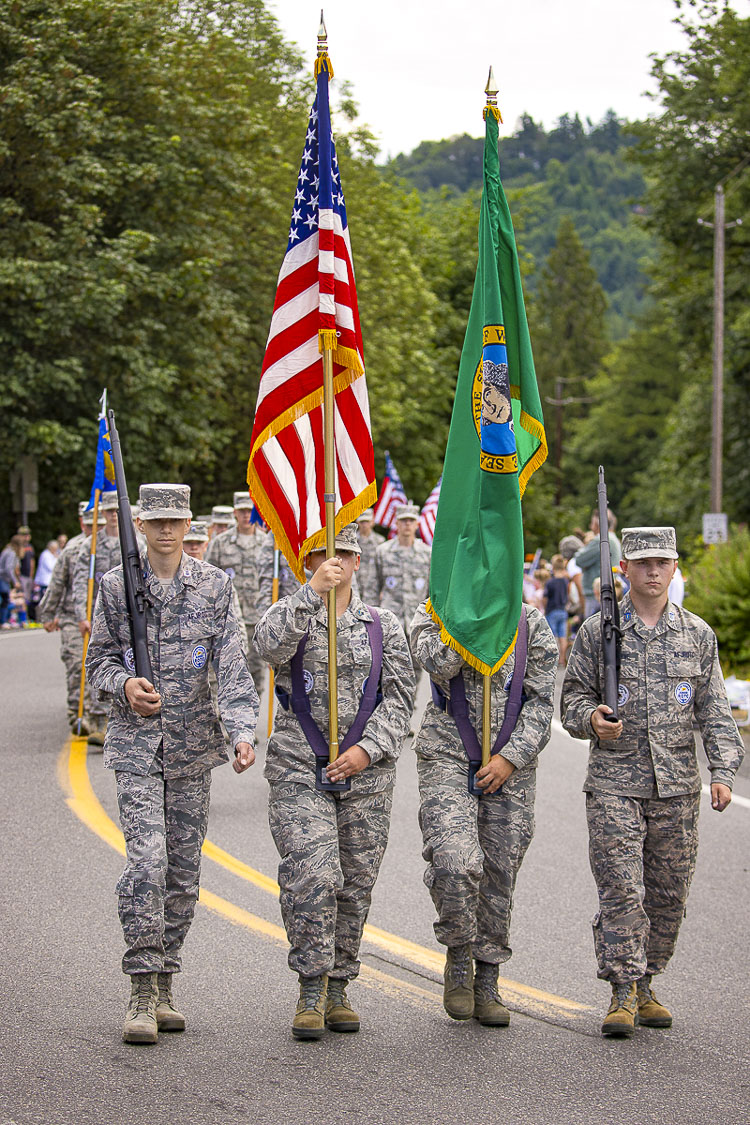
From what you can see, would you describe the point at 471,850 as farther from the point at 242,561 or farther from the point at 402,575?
the point at 402,575

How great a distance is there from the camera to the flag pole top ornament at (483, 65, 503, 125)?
720cm

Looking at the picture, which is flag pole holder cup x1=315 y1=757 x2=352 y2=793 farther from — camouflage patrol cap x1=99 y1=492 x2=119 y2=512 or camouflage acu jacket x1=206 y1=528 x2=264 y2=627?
camouflage acu jacket x1=206 y1=528 x2=264 y2=627

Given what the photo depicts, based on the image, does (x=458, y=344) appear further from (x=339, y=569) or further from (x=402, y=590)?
(x=339, y=569)

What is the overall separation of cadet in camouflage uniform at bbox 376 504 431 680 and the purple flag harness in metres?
9.53

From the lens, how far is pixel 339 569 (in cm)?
629

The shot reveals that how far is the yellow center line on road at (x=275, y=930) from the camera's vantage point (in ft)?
22.0

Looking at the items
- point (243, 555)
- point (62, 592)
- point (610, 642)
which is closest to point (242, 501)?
point (243, 555)

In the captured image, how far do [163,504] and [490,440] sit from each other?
5.17ft

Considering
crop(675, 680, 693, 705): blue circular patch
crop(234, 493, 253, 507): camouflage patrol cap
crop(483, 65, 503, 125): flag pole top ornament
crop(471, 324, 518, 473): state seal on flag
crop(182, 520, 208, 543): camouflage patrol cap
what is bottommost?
crop(675, 680, 693, 705): blue circular patch

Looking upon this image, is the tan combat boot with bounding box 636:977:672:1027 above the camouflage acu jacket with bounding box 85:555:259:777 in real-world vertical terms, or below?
below

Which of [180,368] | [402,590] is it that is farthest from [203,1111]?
[180,368]

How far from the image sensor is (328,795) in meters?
6.26

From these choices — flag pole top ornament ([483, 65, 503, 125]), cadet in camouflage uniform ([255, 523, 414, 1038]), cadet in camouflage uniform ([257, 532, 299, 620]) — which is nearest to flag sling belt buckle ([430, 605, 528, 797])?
cadet in camouflage uniform ([255, 523, 414, 1038])

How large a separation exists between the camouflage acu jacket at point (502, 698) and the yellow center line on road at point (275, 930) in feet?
3.32
